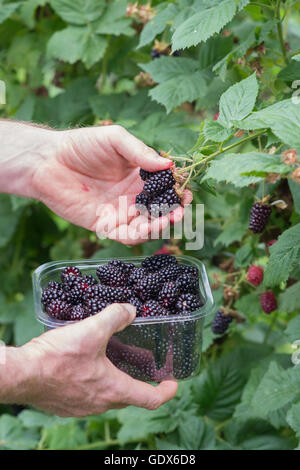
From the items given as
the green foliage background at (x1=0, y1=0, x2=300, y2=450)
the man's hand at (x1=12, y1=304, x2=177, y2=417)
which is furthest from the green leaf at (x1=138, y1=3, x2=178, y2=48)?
the man's hand at (x1=12, y1=304, x2=177, y2=417)

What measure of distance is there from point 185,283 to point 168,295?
6 centimetres

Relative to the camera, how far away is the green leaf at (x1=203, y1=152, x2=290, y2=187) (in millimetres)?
962

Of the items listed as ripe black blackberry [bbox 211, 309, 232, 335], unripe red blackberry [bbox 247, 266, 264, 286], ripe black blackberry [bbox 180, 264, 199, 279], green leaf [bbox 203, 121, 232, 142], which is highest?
green leaf [bbox 203, 121, 232, 142]

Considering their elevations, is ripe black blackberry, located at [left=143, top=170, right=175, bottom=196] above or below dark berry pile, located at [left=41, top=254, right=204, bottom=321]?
above

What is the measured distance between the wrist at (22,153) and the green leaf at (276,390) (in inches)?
32.4

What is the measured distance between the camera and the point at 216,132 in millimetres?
1213

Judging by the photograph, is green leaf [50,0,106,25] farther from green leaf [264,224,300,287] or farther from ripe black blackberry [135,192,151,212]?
green leaf [264,224,300,287]

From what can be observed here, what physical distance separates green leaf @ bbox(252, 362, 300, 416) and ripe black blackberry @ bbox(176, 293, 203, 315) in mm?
319

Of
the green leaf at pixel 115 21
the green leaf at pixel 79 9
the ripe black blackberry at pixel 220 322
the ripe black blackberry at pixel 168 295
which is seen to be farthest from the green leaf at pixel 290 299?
the green leaf at pixel 79 9

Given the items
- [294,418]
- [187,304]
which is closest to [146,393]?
[187,304]

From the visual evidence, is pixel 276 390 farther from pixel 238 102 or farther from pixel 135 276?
pixel 238 102

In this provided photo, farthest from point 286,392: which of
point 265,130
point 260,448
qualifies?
point 265,130

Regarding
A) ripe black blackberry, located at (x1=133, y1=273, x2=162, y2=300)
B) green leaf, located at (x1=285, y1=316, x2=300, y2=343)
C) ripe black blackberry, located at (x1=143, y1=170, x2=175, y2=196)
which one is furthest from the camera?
green leaf, located at (x1=285, y1=316, x2=300, y2=343)
